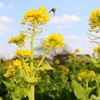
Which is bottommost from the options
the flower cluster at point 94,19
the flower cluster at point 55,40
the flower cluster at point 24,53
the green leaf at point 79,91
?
the green leaf at point 79,91

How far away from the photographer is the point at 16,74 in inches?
152

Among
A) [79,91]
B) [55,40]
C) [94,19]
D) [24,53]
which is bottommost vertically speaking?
[79,91]

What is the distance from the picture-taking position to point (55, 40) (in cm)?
310

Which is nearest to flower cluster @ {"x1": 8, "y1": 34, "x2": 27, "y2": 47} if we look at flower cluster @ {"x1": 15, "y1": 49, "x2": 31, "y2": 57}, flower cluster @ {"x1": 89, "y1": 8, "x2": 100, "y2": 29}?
flower cluster @ {"x1": 15, "y1": 49, "x2": 31, "y2": 57}

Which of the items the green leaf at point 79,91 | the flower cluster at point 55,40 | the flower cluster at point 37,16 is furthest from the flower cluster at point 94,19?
the green leaf at point 79,91

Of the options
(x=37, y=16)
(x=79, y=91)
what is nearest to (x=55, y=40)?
(x=37, y=16)

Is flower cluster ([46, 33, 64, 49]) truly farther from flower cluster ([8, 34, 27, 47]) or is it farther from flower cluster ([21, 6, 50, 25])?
flower cluster ([8, 34, 27, 47])

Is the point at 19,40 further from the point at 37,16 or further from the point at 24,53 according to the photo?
the point at 37,16

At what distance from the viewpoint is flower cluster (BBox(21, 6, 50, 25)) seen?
307 cm

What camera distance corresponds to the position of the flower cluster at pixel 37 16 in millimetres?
3068

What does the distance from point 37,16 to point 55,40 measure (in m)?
0.41

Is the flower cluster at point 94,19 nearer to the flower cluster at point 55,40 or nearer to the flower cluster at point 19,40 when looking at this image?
the flower cluster at point 55,40

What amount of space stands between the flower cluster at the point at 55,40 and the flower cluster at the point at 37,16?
0.23 metres

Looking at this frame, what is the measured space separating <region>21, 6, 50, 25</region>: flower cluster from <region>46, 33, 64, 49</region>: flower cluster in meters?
0.23
